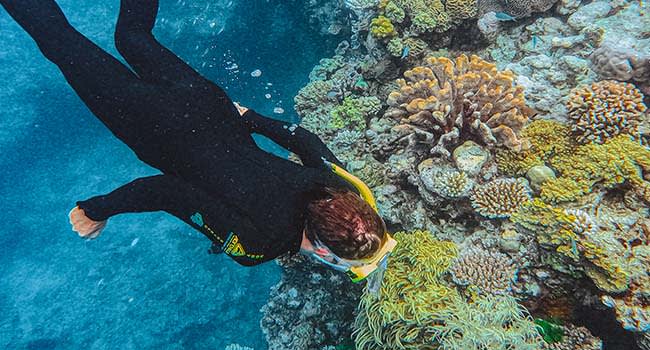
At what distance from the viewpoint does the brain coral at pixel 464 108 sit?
11.6 ft

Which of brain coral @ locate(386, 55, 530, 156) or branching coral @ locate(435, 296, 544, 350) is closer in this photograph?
branching coral @ locate(435, 296, 544, 350)

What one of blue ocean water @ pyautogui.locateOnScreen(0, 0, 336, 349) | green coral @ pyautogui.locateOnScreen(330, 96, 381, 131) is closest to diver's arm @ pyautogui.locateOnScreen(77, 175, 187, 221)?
green coral @ pyautogui.locateOnScreen(330, 96, 381, 131)

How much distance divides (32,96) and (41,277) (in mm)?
4843

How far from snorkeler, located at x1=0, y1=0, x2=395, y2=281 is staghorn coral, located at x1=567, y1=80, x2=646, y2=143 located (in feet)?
7.99

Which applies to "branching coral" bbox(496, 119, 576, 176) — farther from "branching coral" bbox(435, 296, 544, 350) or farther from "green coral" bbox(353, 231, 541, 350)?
"branching coral" bbox(435, 296, 544, 350)

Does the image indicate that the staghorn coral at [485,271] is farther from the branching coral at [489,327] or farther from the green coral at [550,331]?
the green coral at [550,331]

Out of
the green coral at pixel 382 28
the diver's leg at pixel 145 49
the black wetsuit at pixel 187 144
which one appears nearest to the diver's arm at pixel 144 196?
the black wetsuit at pixel 187 144

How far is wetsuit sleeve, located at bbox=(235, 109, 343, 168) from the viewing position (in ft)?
9.39

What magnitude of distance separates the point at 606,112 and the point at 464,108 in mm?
1262

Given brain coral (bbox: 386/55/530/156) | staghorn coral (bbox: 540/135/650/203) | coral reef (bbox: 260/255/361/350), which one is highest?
brain coral (bbox: 386/55/530/156)

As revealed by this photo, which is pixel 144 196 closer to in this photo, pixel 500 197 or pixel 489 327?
pixel 489 327

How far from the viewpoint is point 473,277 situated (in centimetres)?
319

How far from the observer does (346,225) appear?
1.97m

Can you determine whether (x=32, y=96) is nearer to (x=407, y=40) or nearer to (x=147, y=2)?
(x=147, y=2)
